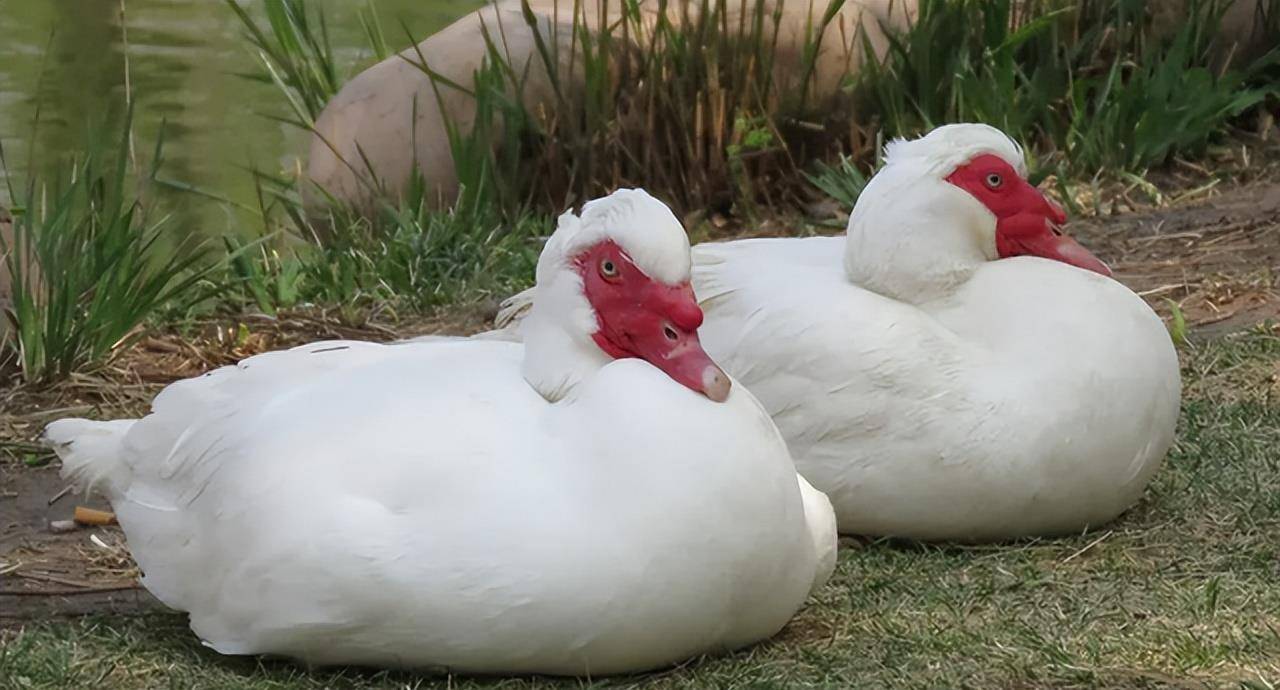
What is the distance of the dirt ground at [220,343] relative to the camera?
13.0ft

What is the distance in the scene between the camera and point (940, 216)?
13.6 feet

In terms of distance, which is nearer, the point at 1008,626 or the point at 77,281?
the point at 1008,626

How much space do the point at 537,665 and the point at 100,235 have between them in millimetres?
2703

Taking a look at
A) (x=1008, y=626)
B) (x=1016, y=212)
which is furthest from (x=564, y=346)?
(x=1016, y=212)

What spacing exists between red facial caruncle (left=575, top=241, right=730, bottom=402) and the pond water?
4.27 meters

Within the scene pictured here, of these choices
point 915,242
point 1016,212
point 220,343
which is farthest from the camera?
point 220,343

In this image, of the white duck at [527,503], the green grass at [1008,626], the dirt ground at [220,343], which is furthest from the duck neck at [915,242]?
the dirt ground at [220,343]

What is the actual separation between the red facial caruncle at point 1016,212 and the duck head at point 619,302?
1050mm

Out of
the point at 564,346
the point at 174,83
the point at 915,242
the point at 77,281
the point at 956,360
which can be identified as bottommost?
the point at 174,83

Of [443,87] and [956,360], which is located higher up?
[956,360]

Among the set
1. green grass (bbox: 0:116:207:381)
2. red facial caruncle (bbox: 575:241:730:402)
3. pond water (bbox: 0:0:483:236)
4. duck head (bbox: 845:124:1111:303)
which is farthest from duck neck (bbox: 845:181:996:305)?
pond water (bbox: 0:0:483:236)

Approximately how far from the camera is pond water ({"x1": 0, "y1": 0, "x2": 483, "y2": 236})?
28.5 feet

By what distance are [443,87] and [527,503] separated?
443 cm

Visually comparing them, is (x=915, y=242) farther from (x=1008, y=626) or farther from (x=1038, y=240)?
(x=1008, y=626)
